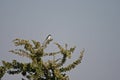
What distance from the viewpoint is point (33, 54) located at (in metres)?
12.1

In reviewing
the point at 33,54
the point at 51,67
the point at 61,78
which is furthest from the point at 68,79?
the point at 33,54

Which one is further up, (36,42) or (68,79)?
(36,42)

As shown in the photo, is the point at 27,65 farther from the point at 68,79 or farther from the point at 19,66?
the point at 68,79

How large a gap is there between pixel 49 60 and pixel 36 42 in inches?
52.4

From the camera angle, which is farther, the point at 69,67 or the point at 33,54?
the point at 69,67

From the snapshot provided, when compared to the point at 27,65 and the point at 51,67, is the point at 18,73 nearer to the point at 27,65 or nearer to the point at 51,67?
the point at 27,65

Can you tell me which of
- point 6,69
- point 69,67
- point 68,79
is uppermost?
point 6,69

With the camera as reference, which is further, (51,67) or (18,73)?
(18,73)

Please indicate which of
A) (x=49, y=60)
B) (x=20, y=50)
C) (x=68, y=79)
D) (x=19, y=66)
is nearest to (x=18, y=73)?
(x=19, y=66)

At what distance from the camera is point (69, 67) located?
42.3 feet

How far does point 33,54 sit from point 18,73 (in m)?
1.79

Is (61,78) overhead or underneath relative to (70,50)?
underneath

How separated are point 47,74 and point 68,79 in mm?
1314

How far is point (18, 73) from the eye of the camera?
1278 centimetres
